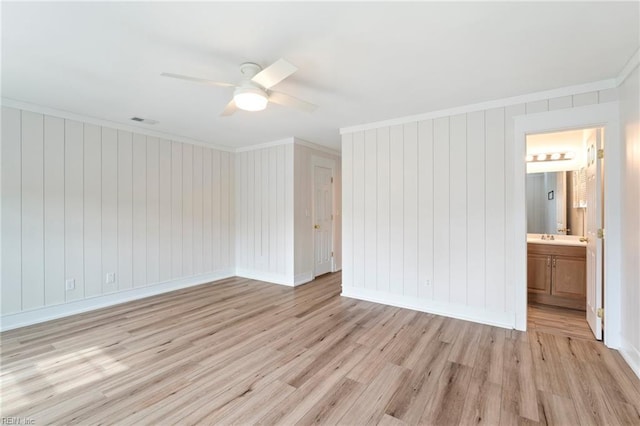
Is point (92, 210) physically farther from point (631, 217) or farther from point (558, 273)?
point (558, 273)

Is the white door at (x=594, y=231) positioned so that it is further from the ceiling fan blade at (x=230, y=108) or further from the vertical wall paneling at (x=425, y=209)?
the ceiling fan blade at (x=230, y=108)

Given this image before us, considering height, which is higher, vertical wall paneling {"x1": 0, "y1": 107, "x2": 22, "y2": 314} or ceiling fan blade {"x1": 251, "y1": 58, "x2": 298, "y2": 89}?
ceiling fan blade {"x1": 251, "y1": 58, "x2": 298, "y2": 89}

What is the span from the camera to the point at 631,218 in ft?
7.73

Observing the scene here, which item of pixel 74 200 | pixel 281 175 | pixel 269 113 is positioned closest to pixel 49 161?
pixel 74 200

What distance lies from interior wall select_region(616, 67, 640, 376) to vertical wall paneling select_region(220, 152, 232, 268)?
526 centimetres

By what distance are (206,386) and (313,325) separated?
132 cm

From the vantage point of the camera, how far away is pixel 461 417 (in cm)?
177

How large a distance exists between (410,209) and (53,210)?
432cm

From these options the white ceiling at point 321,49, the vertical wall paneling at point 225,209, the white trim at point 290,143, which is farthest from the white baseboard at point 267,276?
the white ceiling at point 321,49

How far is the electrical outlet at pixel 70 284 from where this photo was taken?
11.5ft

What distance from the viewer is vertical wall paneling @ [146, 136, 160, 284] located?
4309 millimetres

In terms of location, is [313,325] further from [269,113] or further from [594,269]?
[594,269]

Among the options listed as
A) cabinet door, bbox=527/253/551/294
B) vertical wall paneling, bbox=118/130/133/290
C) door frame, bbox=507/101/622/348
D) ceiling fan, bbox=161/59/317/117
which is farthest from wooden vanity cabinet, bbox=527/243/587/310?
vertical wall paneling, bbox=118/130/133/290

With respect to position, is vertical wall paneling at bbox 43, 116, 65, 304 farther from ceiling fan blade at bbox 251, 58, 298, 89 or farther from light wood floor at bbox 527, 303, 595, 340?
light wood floor at bbox 527, 303, 595, 340
